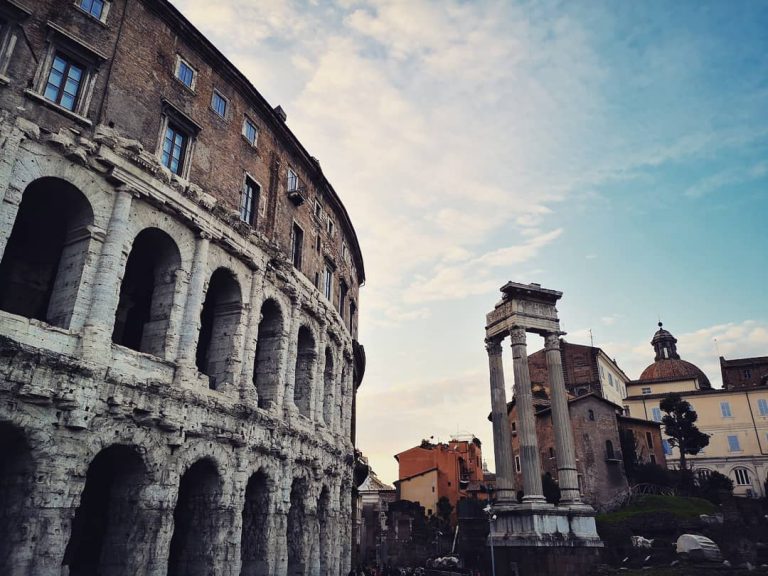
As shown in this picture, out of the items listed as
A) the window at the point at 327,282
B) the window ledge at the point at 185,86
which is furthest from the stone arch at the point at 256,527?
the window ledge at the point at 185,86

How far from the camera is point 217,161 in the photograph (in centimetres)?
1712

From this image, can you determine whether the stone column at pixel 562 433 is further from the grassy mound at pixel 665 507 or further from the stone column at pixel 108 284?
the stone column at pixel 108 284

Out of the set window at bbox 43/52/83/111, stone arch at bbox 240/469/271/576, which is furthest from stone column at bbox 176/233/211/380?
window at bbox 43/52/83/111

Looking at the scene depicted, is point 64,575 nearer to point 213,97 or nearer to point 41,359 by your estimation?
point 41,359

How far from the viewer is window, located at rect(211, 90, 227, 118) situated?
58.0 ft

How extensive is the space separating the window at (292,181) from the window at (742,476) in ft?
165

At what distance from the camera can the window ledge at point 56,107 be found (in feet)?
40.4

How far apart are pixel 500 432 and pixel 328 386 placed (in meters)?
7.70

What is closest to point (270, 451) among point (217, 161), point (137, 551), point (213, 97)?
point (137, 551)

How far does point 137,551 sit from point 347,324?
16077mm

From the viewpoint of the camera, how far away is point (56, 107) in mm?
12641

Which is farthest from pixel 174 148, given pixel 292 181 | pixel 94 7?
pixel 292 181

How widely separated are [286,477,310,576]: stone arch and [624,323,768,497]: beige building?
42483mm

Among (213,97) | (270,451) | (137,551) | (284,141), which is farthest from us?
(284,141)
